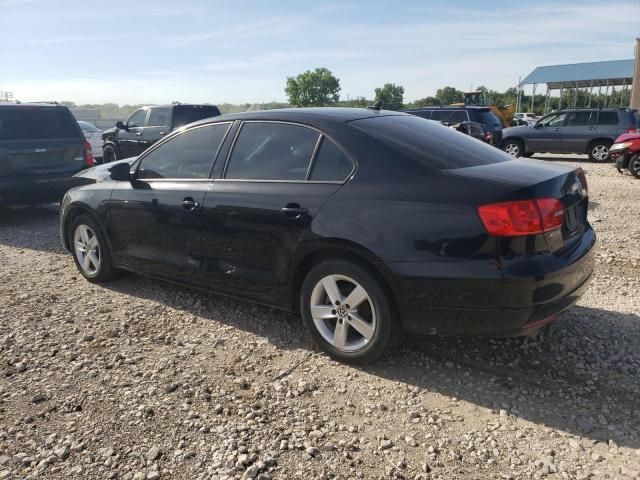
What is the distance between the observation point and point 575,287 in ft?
10.2

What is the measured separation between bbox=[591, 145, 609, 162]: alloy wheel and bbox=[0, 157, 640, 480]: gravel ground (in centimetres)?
1318

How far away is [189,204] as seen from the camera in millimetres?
4008

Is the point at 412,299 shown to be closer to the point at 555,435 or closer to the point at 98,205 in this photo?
the point at 555,435

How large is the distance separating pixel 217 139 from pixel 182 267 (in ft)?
3.50

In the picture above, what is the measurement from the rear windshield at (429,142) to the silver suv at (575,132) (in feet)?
46.9

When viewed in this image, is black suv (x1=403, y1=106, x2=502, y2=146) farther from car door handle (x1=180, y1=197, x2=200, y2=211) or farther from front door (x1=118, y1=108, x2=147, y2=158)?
car door handle (x1=180, y1=197, x2=200, y2=211)

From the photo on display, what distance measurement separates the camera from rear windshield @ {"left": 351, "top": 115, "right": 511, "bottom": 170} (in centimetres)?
322

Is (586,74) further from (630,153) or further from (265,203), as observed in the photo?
(265,203)

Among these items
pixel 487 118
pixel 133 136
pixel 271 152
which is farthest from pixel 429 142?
pixel 487 118

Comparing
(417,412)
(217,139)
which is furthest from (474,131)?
(417,412)

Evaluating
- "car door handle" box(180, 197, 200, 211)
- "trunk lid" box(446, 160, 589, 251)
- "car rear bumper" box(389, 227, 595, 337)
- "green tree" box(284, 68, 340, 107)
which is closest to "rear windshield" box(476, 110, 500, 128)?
"trunk lid" box(446, 160, 589, 251)

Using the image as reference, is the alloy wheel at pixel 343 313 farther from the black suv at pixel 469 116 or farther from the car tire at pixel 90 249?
the black suv at pixel 469 116

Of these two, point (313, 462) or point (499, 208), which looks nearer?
point (313, 462)

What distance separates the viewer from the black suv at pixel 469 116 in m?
15.6
